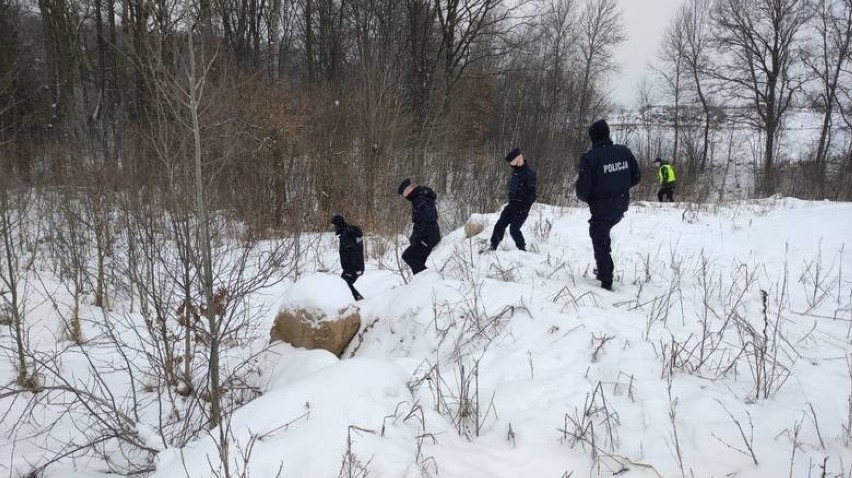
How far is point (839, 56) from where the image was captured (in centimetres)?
2005

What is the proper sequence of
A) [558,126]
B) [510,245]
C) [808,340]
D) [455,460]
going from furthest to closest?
[558,126]
[510,245]
[808,340]
[455,460]

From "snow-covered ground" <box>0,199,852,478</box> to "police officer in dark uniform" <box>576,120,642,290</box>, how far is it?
→ 505mm

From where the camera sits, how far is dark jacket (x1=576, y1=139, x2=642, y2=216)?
4441 millimetres

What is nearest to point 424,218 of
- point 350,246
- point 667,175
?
point 350,246

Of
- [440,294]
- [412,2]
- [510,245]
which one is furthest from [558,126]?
[440,294]

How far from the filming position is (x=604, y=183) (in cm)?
447

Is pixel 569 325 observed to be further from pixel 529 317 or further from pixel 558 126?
pixel 558 126

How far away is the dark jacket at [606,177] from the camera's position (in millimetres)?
4441

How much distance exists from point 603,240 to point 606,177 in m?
0.64

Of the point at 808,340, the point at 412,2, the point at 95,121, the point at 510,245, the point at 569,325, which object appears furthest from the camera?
the point at 412,2

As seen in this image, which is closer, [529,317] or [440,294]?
[529,317]

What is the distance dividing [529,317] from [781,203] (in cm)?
1172

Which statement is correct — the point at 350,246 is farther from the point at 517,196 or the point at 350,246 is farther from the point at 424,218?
the point at 517,196

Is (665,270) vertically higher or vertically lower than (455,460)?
higher
